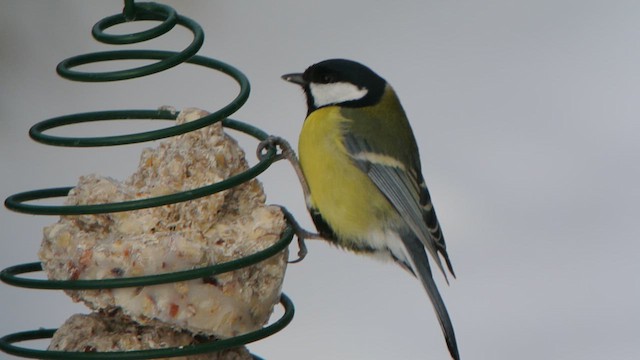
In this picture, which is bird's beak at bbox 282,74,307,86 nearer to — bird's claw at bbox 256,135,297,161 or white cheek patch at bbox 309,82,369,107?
white cheek patch at bbox 309,82,369,107

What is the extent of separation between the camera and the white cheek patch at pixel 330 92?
295 cm

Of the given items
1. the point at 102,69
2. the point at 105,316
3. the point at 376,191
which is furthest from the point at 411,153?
the point at 102,69

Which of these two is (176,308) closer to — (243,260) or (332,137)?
(243,260)

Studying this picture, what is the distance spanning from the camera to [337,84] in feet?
9.68

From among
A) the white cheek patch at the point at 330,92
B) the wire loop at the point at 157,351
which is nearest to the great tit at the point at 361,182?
the white cheek patch at the point at 330,92

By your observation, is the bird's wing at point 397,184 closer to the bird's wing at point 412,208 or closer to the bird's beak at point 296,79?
the bird's wing at point 412,208

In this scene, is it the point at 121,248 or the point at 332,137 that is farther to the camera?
the point at 332,137

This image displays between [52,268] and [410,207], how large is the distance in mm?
983

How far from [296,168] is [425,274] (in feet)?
1.29

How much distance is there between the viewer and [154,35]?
222 centimetres

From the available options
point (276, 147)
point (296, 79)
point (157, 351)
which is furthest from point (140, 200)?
point (296, 79)

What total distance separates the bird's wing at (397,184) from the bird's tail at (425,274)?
0.07 ft

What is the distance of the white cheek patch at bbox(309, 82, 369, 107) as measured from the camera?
116 inches

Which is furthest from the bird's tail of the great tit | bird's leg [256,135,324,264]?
bird's leg [256,135,324,264]
